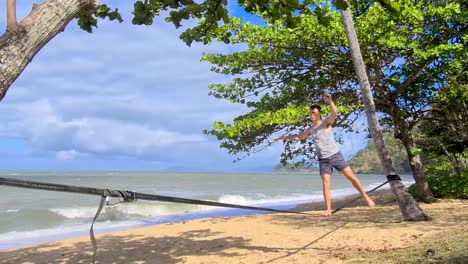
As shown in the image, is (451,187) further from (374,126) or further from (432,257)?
(432,257)

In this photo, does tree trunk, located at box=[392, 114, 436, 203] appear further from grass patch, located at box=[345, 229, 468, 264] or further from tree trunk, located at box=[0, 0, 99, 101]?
tree trunk, located at box=[0, 0, 99, 101]

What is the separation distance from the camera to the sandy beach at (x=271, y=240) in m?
7.44

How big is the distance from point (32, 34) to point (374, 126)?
7265 millimetres

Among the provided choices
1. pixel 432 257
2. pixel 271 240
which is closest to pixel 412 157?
pixel 271 240

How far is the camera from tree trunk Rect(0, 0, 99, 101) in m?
3.23

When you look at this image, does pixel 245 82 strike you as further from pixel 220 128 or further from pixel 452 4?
pixel 452 4

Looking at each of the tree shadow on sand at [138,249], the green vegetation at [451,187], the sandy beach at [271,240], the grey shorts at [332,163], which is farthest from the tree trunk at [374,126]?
the green vegetation at [451,187]

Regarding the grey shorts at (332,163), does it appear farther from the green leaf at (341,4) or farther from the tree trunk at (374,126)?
the green leaf at (341,4)

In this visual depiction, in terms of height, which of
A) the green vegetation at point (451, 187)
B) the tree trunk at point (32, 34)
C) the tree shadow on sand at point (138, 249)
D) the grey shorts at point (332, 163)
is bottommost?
the tree shadow on sand at point (138, 249)

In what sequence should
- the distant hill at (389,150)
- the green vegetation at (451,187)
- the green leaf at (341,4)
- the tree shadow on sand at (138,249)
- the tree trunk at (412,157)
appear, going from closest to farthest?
the green leaf at (341,4)
the tree shadow on sand at (138,249)
the tree trunk at (412,157)
the green vegetation at (451,187)
the distant hill at (389,150)

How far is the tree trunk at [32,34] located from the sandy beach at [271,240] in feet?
14.9

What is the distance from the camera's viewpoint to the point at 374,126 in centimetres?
916

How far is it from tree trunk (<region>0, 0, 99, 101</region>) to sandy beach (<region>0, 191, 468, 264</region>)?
4555 mm

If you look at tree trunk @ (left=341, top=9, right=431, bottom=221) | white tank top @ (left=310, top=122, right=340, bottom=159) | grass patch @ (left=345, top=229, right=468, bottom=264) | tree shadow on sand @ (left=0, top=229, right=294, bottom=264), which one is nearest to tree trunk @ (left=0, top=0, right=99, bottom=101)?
grass patch @ (left=345, top=229, right=468, bottom=264)
